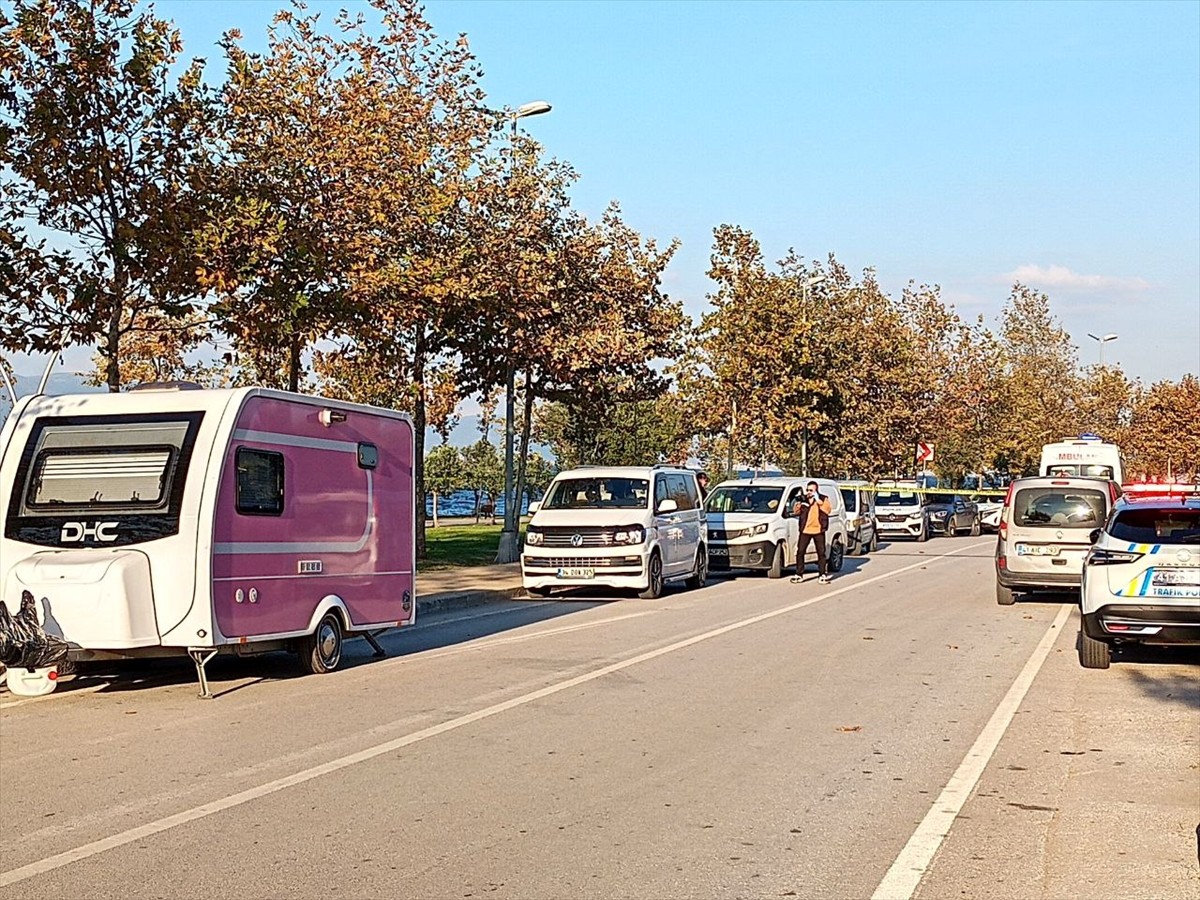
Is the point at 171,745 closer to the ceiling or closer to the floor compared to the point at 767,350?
closer to the floor

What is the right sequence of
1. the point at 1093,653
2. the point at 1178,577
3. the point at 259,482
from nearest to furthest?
the point at 259,482
the point at 1178,577
the point at 1093,653

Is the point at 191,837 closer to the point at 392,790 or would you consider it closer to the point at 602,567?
the point at 392,790

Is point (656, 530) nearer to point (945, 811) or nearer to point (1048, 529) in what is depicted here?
point (1048, 529)

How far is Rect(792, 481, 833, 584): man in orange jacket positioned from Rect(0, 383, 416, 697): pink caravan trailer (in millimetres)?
13624

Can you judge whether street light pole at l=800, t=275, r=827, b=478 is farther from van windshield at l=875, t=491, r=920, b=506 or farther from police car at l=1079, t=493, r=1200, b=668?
police car at l=1079, t=493, r=1200, b=668

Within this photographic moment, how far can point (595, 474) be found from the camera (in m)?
24.0

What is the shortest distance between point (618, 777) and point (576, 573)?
13922mm

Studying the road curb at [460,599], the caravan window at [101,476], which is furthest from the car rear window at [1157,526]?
the road curb at [460,599]

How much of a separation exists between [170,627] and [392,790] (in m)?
4.11

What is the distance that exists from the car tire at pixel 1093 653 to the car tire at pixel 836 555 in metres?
14.9

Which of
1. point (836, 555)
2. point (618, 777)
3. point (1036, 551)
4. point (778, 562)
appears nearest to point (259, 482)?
point (618, 777)

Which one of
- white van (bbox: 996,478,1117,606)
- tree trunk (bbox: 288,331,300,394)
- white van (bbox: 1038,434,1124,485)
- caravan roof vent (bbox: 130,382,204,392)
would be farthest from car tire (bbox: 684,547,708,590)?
white van (bbox: 1038,434,1124,485)

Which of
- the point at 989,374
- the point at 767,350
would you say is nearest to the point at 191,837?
the point at 767,350

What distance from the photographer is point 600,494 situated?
23641 mm
